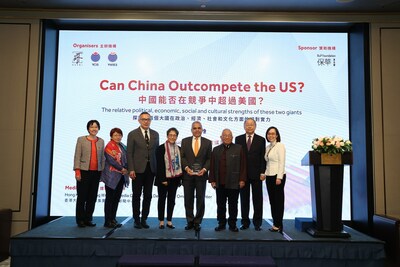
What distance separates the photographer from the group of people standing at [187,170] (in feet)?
13.9

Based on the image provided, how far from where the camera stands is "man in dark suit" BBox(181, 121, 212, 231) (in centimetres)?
426

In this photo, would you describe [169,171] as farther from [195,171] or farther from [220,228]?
[220,228]

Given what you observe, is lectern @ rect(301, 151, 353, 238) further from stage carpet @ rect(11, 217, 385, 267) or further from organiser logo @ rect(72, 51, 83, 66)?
organiser logo @ rect(72, 51, 83, 66)

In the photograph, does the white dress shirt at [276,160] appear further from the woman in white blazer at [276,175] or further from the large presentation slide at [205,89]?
the large presentation slide at [205,89]

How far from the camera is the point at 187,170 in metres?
4.23

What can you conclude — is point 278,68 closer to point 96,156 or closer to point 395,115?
point 395,115

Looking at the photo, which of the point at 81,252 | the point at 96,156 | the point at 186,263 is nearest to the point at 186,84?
the point at 96,156

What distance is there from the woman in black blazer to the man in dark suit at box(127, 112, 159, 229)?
0.33 ft

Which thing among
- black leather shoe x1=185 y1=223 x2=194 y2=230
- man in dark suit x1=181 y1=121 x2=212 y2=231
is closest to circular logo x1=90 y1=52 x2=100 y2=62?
man in dark suit x1=181 y1=121 x2=212 y2=231

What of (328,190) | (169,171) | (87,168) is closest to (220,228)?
(169,171)

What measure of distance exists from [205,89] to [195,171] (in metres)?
1.51

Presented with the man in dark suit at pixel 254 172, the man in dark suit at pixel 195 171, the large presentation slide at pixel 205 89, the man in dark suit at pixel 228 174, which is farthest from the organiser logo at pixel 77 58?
the man in dark suit at pixel 254 172

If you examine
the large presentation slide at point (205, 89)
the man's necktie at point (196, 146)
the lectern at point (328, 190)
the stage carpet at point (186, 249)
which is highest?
the large presentation slide at point (205, 89)

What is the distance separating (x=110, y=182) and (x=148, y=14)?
2.42 metres
